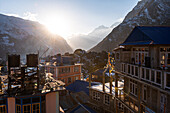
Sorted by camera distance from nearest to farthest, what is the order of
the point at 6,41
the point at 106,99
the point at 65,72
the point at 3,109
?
1. the point at 3,109
2. the point at 106,99
3. the point at 65,72
4. the point at 6,41

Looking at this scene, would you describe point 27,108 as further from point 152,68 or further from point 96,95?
point 152,68

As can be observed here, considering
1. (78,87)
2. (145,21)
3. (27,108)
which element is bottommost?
(78,87)

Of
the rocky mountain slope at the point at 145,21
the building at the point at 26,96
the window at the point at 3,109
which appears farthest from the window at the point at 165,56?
the rocky mountain slope at the point at 145,21

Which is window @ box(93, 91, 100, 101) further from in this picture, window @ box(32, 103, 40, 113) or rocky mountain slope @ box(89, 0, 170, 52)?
rocky mountain slope @ box(89, 0, 170, 52)

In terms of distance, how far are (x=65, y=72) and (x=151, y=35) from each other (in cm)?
2553

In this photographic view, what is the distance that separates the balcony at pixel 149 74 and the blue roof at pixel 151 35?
2.22 meters

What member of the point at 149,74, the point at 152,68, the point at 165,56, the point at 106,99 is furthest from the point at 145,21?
the point at 149,74

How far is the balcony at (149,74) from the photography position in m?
7.45

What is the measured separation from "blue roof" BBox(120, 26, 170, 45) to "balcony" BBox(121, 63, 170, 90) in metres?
2.22

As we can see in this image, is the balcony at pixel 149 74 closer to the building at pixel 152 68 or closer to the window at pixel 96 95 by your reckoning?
the building at pixel 152 68

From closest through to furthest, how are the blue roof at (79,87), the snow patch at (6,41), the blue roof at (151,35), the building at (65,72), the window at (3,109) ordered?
the blue roof at (151,35) < the window at (3,109) < the blue roof at (79,87) < the building at (65,72) < the snow patch at (6,41)

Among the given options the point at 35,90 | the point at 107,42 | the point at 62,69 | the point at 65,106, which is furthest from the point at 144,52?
the point at 107,42

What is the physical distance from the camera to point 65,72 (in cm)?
3203

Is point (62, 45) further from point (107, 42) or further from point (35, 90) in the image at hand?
point (35, 90)
